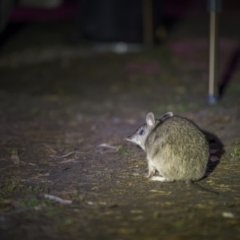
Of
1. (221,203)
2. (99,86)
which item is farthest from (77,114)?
(221,203)

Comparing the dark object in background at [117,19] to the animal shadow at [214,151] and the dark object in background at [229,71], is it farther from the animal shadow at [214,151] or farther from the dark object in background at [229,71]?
the animal shadow at [214,151]

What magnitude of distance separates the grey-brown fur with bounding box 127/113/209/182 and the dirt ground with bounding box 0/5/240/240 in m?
0.16

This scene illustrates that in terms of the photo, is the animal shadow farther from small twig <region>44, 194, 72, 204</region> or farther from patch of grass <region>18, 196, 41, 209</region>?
patch of grass <region>18, 196, 41, 209</region>

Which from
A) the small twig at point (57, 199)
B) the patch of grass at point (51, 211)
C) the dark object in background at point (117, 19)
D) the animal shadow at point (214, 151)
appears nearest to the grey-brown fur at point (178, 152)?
the animal shadow at point (214, 151)

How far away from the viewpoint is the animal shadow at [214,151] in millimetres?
7676

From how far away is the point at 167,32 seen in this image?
62.2 feet

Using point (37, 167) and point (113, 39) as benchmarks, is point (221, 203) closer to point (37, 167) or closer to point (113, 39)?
point (37, 167)

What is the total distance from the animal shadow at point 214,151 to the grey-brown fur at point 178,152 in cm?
50

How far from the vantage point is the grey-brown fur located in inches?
269

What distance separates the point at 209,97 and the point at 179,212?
5.71 m

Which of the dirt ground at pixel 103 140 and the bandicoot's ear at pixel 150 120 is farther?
the bandicoot's ear at pixel 150 120

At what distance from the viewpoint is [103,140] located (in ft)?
30.8

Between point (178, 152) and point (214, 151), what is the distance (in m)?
1.74

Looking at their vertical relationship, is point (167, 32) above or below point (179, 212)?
above
